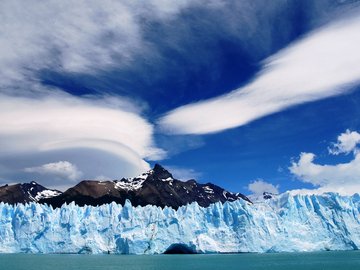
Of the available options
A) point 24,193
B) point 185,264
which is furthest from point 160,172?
point 185,264

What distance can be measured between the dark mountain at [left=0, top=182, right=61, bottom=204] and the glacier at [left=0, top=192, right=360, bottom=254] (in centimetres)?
7581

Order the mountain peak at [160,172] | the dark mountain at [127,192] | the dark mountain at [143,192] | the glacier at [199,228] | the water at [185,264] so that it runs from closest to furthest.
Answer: the water at [185,264] → the glacier at [199,228] → the dark mountain at [143,192] → the dark mountain at [127,192] → the mountain peak at [160,172]

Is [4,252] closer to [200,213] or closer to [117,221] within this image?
[117,221]

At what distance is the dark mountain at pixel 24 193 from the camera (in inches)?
5861

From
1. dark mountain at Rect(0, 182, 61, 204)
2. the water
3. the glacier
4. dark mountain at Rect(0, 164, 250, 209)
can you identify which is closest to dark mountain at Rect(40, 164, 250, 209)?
dark mountain at Rect(0, 164, 250, 209)

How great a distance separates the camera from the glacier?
225 feet

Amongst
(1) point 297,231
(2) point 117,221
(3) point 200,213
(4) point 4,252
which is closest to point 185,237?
(3) point 200,213

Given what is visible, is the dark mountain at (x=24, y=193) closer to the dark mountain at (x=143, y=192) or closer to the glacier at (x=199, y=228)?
the dark mountain at (x=143, y=192)

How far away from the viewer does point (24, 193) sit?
521 feet

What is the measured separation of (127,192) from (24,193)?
39.3 metres

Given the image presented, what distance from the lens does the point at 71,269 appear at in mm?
41500

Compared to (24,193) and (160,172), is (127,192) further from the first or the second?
(24,193)

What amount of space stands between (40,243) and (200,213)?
2842cm

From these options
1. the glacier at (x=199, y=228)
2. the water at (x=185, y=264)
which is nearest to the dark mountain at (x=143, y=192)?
the glacier at (x=199, y=228)
